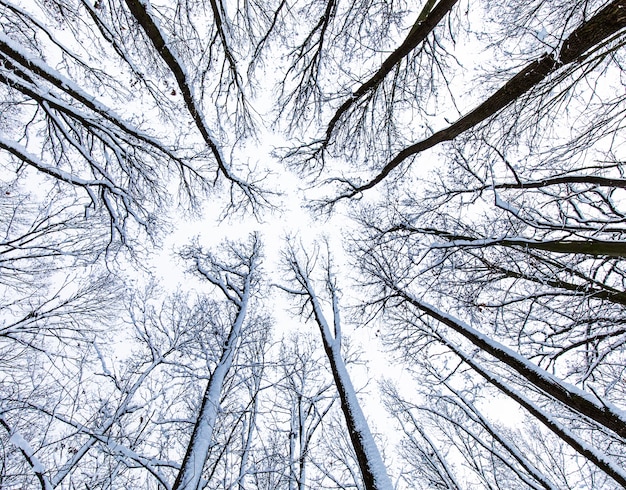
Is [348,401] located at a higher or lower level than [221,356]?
lower

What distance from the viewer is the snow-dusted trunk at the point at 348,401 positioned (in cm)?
363

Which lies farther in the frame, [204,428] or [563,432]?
[204,428]

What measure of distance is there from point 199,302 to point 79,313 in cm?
286

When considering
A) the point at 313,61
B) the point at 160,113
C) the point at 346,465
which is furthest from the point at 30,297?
the point at 346,465

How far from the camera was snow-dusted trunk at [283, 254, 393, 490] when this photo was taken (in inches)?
143

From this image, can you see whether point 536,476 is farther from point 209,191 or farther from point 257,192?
point 209,191

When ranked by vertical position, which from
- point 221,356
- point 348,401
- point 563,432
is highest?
point 221,356

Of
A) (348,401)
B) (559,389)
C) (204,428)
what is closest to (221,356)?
(204,428)

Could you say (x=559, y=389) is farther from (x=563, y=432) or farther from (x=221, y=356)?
(x=221, y=356)

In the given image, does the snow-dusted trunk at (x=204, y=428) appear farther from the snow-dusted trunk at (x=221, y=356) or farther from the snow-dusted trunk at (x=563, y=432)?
the snow-dusted trunk at (x=563, y=432)

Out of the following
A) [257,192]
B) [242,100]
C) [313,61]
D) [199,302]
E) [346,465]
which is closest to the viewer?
[313,61]

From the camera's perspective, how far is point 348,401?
15.4ft

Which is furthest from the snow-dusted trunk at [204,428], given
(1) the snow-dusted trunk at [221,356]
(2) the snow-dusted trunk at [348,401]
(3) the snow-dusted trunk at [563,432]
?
(3) the snow-dusted trunk at [563,432]

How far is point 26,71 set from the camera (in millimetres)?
2744
